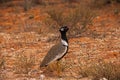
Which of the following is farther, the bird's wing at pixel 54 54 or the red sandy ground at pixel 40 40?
the red sandy ground at pixel 40 40

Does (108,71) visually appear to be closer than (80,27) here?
Yes

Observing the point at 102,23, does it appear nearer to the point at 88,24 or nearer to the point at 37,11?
the point at 88,24

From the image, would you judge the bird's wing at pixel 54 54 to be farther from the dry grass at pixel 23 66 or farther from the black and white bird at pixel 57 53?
the dry grass at pixel 23 66

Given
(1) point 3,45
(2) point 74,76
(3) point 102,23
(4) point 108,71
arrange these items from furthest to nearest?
1. (3) point 102,23
2. (1) point 3,45
3. (2) point 74,76
4. (4) point 108,71

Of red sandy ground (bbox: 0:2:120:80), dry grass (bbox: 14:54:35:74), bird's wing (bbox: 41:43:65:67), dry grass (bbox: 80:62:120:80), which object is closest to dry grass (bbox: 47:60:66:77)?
red sandy ground (bbox: 0:2:120:80)

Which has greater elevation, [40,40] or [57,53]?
[57,53]

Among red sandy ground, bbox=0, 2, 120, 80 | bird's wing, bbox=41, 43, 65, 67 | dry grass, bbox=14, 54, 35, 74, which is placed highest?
bird's wing, bbox=41, 43, 65, 67

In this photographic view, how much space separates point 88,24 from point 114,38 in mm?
1700

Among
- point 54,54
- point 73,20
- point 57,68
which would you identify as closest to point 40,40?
point 73,20

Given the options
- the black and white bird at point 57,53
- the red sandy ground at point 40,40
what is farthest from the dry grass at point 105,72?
the black and white bird at point 57,53

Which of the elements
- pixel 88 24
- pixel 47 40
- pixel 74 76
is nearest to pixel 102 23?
pixel 88 24

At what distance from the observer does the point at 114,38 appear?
12836 millimetres

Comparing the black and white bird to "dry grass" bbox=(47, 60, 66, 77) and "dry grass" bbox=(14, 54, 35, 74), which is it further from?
"dry grass" bbox=(14, 54, 35, 74)

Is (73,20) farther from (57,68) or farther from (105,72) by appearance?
(105,72)
